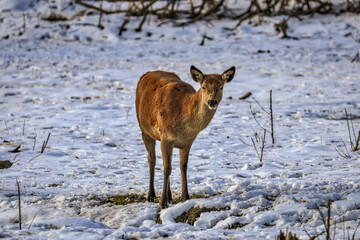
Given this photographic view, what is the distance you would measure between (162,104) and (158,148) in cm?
329

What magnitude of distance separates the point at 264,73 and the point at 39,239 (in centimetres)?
1074

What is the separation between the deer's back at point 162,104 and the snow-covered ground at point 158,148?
88 cm

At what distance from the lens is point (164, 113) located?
19.3 feet

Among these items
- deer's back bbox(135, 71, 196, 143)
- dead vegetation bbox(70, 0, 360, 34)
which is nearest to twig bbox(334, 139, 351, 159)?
deer's back bbox(135, 71, 196, 143)

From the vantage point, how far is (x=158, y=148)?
9.22 metres

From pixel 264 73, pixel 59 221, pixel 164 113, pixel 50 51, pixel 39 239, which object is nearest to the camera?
pixel 39 239

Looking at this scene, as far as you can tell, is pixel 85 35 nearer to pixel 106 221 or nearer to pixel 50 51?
pixel 50 51

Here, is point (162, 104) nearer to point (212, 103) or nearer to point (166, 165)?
point (166, 165)

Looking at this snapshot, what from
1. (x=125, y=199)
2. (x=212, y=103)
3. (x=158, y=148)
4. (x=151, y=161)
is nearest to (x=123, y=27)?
(x=158, y=148)

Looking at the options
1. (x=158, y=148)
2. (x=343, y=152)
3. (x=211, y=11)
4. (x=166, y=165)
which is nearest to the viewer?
(x=166, y=165)

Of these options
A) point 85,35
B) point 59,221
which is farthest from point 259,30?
point 59,221

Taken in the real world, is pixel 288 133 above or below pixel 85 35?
below

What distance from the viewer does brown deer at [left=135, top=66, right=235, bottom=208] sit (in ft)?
18.3

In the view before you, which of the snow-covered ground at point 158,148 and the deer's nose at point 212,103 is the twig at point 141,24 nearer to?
the snow-covered ground at point 158,148
